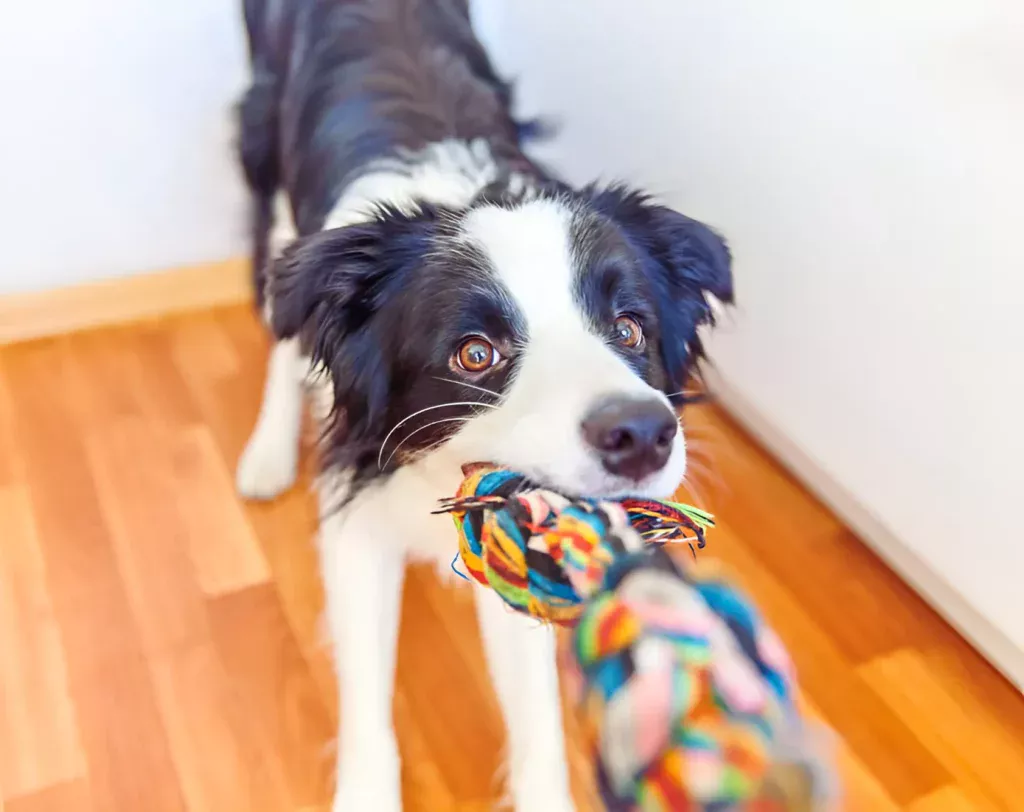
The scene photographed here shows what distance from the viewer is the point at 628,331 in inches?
51.0

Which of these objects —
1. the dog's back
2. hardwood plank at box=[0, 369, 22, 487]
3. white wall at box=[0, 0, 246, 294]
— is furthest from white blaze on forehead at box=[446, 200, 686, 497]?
white wall at box=[0, 0, 246, 294]

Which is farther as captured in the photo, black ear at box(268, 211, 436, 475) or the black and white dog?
black ear at box(268, 211, 436, 475)

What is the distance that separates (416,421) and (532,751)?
1.90 ft

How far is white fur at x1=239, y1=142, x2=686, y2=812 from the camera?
3.51ft

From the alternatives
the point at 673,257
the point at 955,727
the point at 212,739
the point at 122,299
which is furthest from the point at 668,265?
the point at 122,299

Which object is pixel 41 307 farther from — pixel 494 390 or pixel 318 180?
pixel 494 390

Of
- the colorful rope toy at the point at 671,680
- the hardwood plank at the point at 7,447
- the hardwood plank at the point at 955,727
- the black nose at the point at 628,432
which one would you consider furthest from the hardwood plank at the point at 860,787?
the hardwood plank at the point at 7,447

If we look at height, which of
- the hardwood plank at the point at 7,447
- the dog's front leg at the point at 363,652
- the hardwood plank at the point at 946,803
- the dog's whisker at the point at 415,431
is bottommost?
the hardwood plank at the point at 7,447

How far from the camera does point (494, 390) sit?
1.19 m

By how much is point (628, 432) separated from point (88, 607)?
1291 mm

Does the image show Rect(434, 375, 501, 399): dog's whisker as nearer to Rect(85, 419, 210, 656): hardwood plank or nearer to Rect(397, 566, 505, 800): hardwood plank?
Rect(397, 566, 505, 800): hardwood plank

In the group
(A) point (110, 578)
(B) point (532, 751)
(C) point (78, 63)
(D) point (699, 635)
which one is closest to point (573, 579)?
(D) point (699, 635)

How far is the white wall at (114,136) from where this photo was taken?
2.28m

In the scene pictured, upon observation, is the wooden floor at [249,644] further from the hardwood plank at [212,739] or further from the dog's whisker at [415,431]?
the dog's whisker at [415,431]
